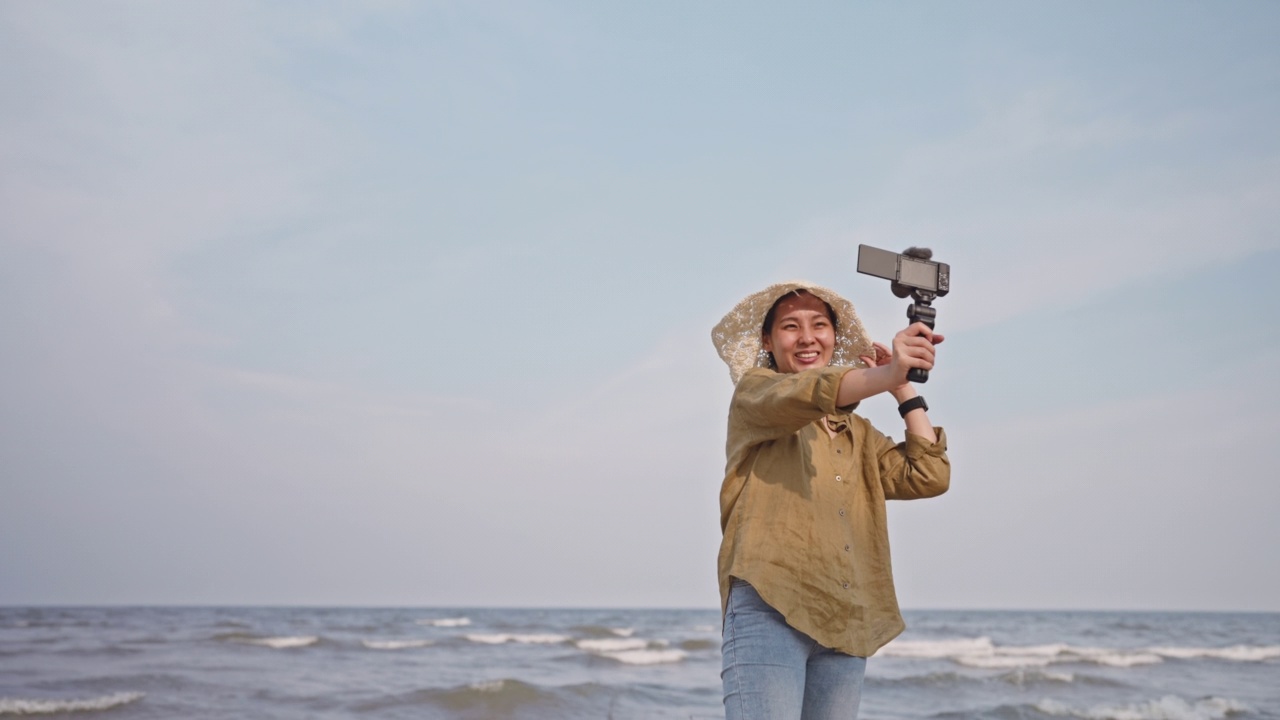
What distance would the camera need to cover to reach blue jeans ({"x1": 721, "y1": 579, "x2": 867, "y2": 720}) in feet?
7.95

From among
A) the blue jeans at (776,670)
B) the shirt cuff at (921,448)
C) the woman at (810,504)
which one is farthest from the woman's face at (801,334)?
the blue jeans at (776,670)

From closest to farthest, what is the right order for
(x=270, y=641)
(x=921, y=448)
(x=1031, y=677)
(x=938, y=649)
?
(x=921, y=448)
(x=1031, y=677)
(x=270, y=641)
(x=938, y=649)

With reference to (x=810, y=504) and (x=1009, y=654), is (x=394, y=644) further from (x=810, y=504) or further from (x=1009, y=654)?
(x=810, y=504)

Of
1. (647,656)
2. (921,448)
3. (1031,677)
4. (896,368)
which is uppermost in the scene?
(896,368)

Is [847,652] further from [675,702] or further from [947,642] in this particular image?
[947,642]

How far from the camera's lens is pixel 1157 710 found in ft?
31.8

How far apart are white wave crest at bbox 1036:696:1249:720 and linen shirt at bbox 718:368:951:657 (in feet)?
25.4

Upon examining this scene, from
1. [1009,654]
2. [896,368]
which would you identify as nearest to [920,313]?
[896,368]

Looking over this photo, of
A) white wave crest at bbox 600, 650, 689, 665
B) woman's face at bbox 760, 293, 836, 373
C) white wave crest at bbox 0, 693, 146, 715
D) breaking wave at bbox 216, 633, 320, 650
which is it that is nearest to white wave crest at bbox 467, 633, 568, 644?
white wave crest at bbox 600, 650, 689, 665

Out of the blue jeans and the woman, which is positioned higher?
the woman

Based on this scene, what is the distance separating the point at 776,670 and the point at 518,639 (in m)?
20.3

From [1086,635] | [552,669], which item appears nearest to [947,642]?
[1086,635]

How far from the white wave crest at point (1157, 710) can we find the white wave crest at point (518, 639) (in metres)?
12.7

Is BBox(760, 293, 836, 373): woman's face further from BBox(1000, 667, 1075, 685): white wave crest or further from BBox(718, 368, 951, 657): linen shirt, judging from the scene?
BBox(1000, 667, 1075, 685): white wave crest
